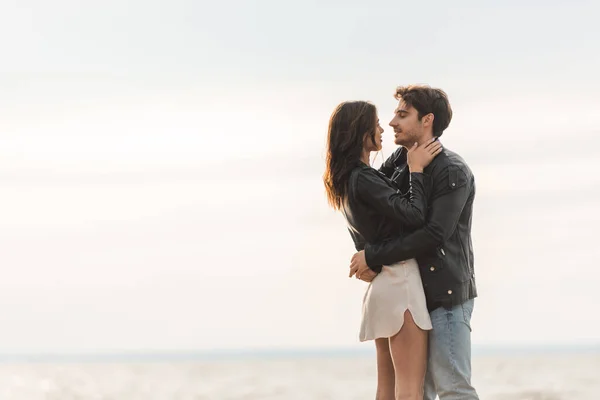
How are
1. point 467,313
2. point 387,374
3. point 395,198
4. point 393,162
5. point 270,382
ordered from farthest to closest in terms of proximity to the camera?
point 270,382
point 393,162
point 387,374
point 467,313
point 395,198

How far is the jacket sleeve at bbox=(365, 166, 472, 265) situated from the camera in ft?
12.8

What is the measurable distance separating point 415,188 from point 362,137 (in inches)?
11.4

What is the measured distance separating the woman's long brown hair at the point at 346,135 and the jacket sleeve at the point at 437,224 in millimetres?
286

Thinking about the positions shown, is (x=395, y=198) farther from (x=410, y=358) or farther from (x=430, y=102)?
(x=410, y=358)

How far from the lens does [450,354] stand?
3.90 metres

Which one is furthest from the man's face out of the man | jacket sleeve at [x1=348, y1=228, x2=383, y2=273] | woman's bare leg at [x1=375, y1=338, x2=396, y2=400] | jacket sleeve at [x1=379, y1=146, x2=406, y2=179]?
woman's bare leg at [x1=375, y1=338, x2=396, y2=400]

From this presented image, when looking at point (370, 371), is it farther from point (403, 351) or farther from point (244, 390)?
point (403, 351)

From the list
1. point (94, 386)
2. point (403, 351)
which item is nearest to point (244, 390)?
point (94, 386)

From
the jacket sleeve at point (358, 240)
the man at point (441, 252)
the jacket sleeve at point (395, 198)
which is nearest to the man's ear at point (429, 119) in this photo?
the man at point (441, 252)

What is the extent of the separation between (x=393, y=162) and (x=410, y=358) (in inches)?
34.5

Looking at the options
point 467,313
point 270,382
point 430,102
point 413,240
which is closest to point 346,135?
point 430,102

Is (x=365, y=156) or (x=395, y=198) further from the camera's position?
(x=365, y=156)

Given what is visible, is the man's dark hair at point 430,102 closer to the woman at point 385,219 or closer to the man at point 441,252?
the man at point 441,252

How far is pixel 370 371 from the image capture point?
14.1 metres
